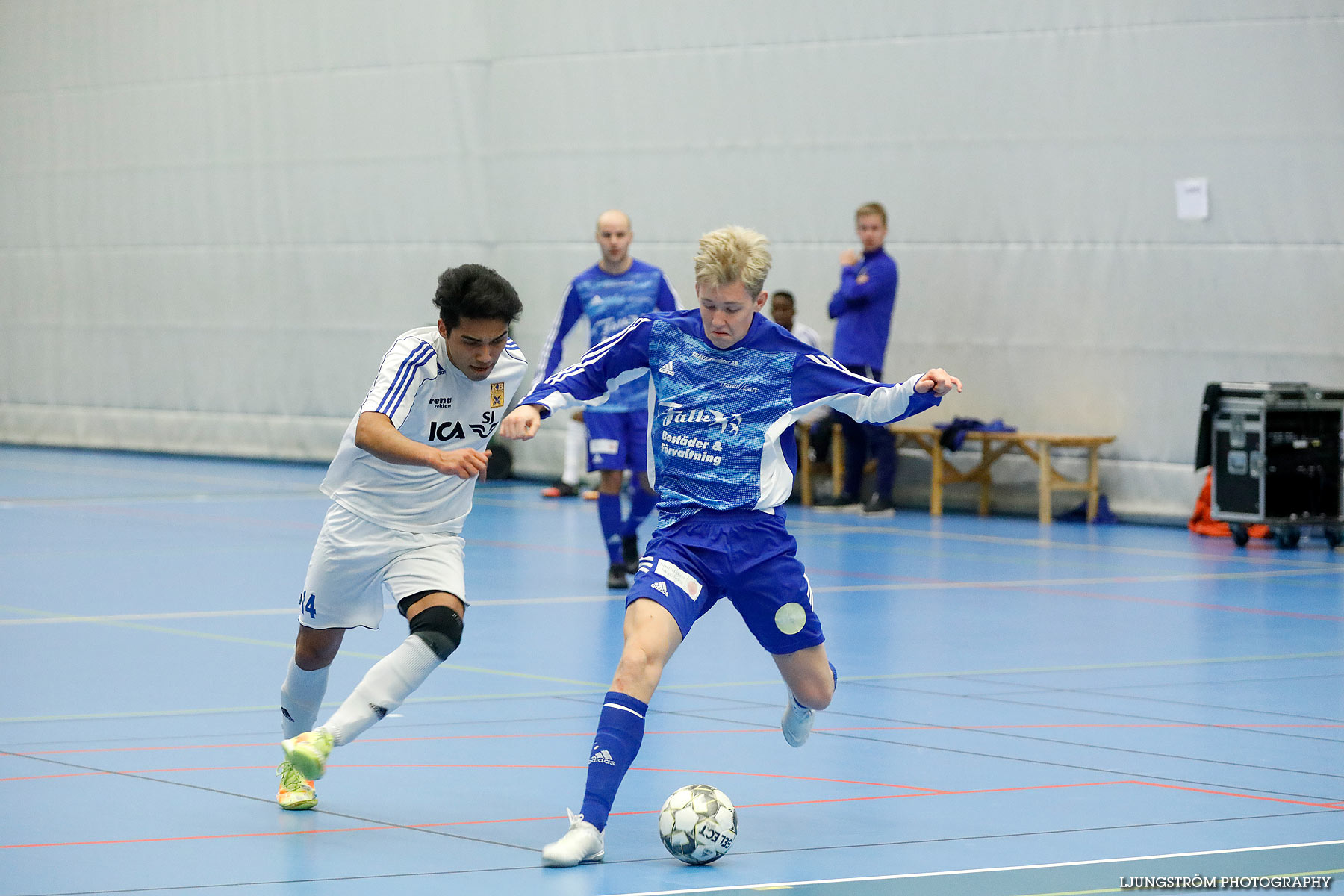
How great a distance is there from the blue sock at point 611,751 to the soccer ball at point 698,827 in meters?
0.16

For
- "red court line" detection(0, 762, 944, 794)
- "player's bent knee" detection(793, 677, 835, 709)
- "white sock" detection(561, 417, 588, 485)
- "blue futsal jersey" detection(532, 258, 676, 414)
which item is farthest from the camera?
"white sock" detection(561, 417, 588, 485)

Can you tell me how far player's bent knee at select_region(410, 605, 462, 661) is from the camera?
223 inches

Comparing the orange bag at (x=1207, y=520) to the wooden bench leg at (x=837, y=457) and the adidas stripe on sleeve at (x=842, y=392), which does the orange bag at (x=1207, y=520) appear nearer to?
the wooden bench leg at (x=837, y=457)

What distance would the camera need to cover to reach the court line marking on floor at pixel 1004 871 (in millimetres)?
4922

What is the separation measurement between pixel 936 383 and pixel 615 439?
19.3 feet

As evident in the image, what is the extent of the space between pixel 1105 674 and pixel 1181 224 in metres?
7.79

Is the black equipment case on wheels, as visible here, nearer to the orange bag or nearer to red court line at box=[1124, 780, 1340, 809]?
the orange bag

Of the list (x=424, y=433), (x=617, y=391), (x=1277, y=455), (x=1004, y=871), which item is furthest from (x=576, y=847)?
(x=1277, y=455)

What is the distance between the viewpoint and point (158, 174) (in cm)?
2416

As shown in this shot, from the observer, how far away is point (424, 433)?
598 centimetres

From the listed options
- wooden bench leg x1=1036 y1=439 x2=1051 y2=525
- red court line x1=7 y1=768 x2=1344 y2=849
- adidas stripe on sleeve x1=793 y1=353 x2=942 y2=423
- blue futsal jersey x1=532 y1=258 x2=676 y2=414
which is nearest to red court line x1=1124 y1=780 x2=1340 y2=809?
red court line x1=7 y1=768 x2=1344 y2=849

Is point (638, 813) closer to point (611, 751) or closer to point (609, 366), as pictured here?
point (611, 751)

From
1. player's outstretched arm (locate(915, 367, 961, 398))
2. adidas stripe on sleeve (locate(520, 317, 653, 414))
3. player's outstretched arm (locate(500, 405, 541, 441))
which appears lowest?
player's outstretched arm (locate(500, 405, 541, 441))

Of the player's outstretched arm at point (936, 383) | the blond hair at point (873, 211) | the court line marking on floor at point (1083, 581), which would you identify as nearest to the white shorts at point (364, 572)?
the player's outstretched arm at point (936, 383)
